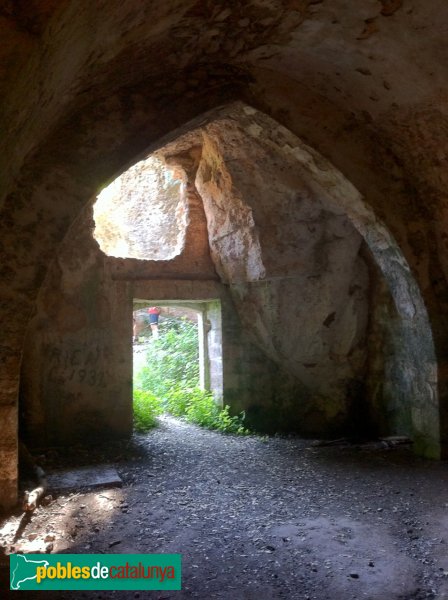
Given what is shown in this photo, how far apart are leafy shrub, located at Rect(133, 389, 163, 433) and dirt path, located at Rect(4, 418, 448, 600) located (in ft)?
3.38

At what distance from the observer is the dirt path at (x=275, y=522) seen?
260 cm

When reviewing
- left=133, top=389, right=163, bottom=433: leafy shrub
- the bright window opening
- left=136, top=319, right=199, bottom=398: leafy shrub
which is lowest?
left=133, top=389, right=163, bottom=433: leafy shrub

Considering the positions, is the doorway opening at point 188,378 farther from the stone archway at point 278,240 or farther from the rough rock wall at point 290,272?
the stone archway at point 278,240

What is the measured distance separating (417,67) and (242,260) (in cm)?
306

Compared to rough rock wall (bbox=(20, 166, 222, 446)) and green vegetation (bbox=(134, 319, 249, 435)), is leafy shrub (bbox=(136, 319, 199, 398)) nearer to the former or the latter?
green vegetation (bbox=(134, 319, 249, 435))

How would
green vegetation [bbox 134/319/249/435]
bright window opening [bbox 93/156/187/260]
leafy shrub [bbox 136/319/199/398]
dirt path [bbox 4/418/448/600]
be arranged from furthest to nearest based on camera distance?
1. bright window opening [bbox 93/156/187/260]
2. leafy shrub [bbox 136/319/199/398]
3. green vegetation [bbox 134/319/249/435]
4. dirt path [bbox 4/418/448/600]

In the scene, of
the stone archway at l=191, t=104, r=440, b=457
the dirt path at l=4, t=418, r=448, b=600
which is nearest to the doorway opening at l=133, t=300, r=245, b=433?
the stone archway at l=191, t=104, r=440, b=457

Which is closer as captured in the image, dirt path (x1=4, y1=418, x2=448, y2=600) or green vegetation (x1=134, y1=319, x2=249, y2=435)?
dirt path (x1=4, y1=418, x2=448, y2=600)

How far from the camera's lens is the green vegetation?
645 centimetres

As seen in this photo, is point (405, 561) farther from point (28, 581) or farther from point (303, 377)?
point (303, 377)

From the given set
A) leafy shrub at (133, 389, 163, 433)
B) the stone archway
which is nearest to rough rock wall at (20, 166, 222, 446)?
leafy shrub at (133, 389, 163, 433)

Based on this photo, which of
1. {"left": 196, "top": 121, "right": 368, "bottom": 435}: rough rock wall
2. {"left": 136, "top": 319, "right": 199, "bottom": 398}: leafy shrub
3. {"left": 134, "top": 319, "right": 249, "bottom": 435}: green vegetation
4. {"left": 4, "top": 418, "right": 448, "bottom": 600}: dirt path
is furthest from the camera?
{"left": 136, "top": 319, "right": 199, "bottom": 398}: leafy shrub

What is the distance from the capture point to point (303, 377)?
647 centimetres

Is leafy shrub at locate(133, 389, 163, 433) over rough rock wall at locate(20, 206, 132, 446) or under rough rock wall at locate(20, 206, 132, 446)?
under
